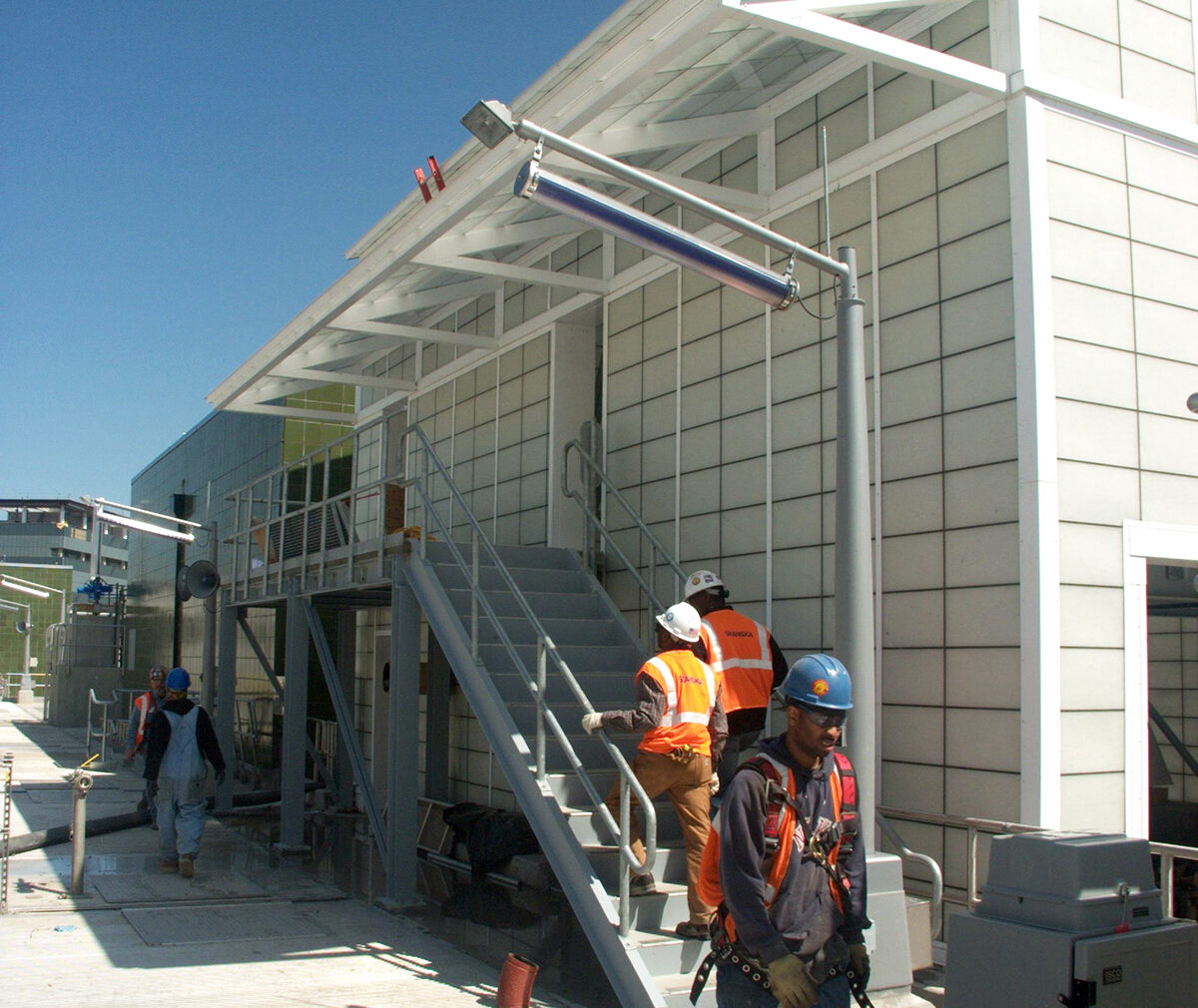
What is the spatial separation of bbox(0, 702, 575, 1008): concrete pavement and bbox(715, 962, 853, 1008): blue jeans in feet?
12.0

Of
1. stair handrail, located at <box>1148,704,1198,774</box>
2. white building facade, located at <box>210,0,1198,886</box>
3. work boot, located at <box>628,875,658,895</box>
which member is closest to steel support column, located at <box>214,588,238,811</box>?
white building facade, located at <box>210,0,1198,886</box>

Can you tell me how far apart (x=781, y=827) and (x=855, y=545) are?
249 centimetres

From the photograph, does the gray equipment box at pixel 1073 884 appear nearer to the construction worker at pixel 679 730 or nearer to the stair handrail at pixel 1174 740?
the construction worker at pixel 679 730

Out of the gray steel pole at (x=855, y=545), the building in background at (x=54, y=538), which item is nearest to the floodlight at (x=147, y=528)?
the gray steel pole at (x=855, y=545)

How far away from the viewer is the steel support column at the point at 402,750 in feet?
33.0

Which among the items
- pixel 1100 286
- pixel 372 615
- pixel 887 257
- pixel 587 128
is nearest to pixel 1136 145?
pixel 1100 286

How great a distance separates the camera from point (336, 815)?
1587cm

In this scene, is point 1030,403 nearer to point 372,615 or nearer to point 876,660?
point 876,660

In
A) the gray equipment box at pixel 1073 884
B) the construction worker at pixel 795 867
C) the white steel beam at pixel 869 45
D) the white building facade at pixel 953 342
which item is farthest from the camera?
the white building facade at pixel 953 342

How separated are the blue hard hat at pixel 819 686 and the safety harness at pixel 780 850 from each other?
24cm

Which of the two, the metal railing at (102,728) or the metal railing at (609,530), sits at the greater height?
the metal railing at (609,530)

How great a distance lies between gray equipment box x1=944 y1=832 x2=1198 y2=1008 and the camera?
423cm

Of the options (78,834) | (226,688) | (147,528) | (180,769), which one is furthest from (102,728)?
(78,834)

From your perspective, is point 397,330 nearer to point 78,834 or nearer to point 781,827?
point 78,834
